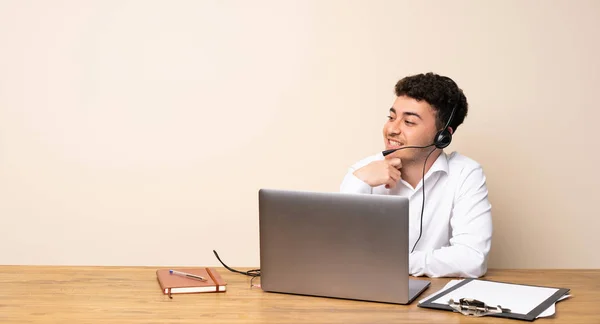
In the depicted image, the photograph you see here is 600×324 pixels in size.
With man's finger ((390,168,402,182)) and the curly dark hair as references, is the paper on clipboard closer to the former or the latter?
man's finger ((390,168,402,182))

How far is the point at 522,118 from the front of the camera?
3404mm

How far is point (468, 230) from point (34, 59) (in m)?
2.24

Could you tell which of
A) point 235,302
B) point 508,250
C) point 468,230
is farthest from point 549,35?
point 235,302

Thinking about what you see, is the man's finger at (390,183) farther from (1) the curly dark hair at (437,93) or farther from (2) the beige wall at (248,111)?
(2) the beige wall at (248,111)

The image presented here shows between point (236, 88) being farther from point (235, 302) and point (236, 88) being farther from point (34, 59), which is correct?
point (235, 302)

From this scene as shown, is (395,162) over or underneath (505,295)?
over

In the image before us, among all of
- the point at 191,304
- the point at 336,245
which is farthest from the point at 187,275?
the point at 336,245

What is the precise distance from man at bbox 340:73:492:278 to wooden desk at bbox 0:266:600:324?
532 mm

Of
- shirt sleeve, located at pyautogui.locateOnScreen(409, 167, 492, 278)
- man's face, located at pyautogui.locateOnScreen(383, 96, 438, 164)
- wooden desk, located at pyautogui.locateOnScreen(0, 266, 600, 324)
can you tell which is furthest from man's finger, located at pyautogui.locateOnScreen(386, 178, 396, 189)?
wooden desk, located at pyautogui.locateOnScreen(0, 266, 600, 324)

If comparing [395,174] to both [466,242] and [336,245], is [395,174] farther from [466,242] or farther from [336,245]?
[336,245]

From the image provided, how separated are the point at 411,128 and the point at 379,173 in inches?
8.9

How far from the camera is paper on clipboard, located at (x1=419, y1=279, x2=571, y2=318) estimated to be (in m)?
1.81

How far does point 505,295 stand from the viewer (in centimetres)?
192

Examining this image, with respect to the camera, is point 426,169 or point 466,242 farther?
point 426,169
